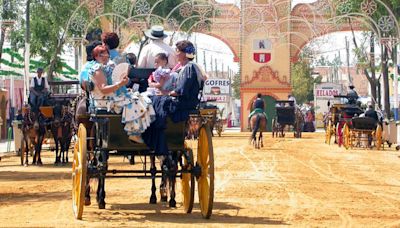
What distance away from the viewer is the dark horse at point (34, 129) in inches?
1037

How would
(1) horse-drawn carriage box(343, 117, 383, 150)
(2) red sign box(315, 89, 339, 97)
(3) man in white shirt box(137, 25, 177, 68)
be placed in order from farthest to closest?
(2) red sign box(315, 89, 339, 97) < (1) horse-drawn carriage box(343, 117, 383, 150) < (3) man in white shirt box(137, 25, 177, 68)

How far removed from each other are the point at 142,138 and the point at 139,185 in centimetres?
524

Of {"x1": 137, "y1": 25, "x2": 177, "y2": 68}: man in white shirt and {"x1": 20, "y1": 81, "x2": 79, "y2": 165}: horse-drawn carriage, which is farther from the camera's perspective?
{"x1": 20, "y1": 81, "x2": 79, "y2": 165}: horse-drawn carriage

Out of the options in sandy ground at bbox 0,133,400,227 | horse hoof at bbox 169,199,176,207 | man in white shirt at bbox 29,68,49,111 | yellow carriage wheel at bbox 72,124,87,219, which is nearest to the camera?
yellow carriage wheel at bbox 72,124,87,219

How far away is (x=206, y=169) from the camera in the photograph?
12867mm

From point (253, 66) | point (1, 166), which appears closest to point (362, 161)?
point (1, 166)

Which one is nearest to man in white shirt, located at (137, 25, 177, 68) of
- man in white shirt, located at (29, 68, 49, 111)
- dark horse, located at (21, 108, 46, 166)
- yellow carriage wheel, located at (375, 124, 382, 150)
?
man in white shirt, located at (29, 68, 49, 111)

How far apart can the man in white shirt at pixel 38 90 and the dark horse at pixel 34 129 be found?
8.0 inches

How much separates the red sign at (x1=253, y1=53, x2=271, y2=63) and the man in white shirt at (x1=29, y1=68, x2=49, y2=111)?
50.6 metres

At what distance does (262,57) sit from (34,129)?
5064 cm

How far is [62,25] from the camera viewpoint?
5381cm

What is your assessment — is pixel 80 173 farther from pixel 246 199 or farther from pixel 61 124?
pixel 61 124

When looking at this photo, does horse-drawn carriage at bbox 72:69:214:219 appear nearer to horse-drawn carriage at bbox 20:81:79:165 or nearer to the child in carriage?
the child in carriage

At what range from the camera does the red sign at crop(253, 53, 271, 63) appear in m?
76.4
